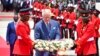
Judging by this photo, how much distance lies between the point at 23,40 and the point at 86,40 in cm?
143

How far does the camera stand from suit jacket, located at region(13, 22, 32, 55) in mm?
8914

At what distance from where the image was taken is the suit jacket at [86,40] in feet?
30.4

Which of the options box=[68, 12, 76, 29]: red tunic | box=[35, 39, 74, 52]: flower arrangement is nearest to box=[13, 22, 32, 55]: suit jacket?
box=[35, 39, 74, 52]: flower arrangement

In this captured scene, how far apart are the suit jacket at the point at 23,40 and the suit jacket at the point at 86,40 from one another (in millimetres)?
1101

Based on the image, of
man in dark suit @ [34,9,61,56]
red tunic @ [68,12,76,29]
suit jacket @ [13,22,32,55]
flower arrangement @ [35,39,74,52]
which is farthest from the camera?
red tunic @ [68,12,76,29]

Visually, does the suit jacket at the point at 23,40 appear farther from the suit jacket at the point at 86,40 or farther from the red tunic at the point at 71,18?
the red tunic at the point at 71,18

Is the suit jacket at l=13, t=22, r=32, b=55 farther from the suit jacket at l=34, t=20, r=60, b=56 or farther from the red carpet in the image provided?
the red carpet

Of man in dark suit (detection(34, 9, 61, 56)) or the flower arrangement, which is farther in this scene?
man in dark suit (detection(34, 9, 61, 56))

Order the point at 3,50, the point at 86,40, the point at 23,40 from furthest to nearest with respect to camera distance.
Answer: the point at 3,50 → the point at 86,40 → the point at 23,40

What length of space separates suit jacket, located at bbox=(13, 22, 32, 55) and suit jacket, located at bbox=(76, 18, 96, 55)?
1101 mm

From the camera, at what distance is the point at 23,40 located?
9109 mm

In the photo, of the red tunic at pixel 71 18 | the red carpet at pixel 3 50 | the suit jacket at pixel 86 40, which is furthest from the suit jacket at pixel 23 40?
the red tunic at pixel 71 18

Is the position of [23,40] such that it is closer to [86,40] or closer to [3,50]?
[86,40]

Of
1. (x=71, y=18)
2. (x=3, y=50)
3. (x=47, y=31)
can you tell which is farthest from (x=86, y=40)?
(x=71, y=18)
